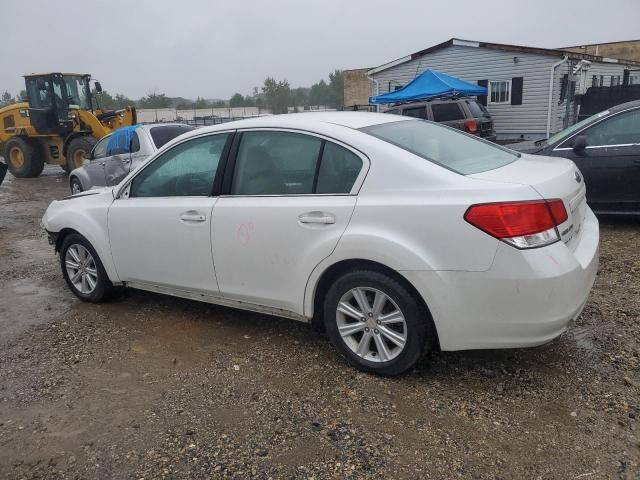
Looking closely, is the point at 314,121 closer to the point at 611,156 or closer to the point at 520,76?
the point at 611,156

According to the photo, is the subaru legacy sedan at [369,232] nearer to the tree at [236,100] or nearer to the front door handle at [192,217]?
the front door handle at [192,217]

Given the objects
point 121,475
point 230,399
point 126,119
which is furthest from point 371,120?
point 126,119

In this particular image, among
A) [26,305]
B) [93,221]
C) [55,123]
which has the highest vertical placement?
[55,123]

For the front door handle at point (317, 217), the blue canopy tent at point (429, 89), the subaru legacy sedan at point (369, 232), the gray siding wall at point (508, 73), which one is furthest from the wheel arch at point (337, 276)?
the gray siding wall at point (508, 73)

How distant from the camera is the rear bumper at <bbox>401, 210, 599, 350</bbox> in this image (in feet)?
8.95

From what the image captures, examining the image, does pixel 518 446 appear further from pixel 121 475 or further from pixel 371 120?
pixel 371 120

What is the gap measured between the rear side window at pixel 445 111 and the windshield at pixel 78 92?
11075mm

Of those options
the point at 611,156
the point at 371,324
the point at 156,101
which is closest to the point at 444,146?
the point at 371,324

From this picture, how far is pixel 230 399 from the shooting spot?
319 cm

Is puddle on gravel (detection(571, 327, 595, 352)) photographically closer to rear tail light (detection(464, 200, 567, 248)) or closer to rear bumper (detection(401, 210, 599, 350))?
rear bumper (detection(401, 210, 599, 350))

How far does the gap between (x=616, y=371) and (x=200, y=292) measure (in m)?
2.82

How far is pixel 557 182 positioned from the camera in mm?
3055

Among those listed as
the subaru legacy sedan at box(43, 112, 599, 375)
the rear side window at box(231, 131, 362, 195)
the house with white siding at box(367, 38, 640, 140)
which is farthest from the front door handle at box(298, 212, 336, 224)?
the house with white siding at box(367, 38, 640, 140)

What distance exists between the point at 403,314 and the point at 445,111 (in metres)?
12.4
